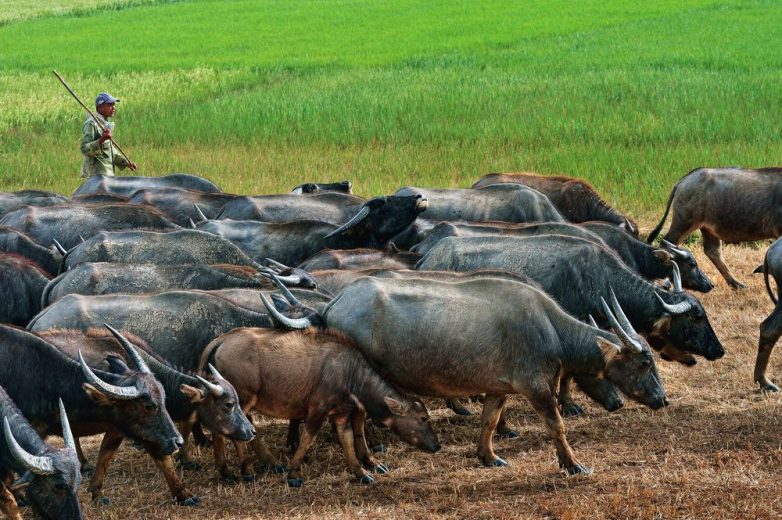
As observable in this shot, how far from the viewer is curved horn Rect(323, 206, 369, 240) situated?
12406 mm

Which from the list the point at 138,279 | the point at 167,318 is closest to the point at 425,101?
the point at 138,279

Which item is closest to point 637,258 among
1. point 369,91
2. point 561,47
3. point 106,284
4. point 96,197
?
point 106,284

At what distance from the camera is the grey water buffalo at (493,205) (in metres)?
13.5

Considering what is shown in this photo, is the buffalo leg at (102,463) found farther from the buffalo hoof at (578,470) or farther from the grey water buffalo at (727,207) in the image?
the grey water buffalo at (727,207)

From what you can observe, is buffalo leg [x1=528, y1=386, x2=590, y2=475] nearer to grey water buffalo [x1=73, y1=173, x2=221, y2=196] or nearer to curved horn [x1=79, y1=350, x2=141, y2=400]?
curved horn [x1=79, y1=350, x2=141, y2=400]

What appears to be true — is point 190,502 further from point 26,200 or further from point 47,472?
point 26,200

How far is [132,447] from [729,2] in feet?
143

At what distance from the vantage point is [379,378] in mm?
8406

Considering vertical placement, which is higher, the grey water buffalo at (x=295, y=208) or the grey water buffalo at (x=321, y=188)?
the grey water buffalo at (x=295, y=208)

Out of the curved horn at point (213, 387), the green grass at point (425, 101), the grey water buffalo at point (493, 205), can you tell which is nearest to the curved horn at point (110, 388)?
the curved horn at point (213, 387)

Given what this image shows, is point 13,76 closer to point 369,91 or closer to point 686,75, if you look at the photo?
point 369,91

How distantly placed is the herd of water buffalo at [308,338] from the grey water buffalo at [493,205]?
1.34m

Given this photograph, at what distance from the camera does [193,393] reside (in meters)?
7.96

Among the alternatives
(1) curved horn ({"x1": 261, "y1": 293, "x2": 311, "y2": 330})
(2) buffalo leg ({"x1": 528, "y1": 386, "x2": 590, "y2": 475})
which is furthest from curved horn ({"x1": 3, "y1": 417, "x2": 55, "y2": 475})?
(2) buffalo leg ({"x1": 528, "y1": 386, "x2": 590, "y2": 475})
